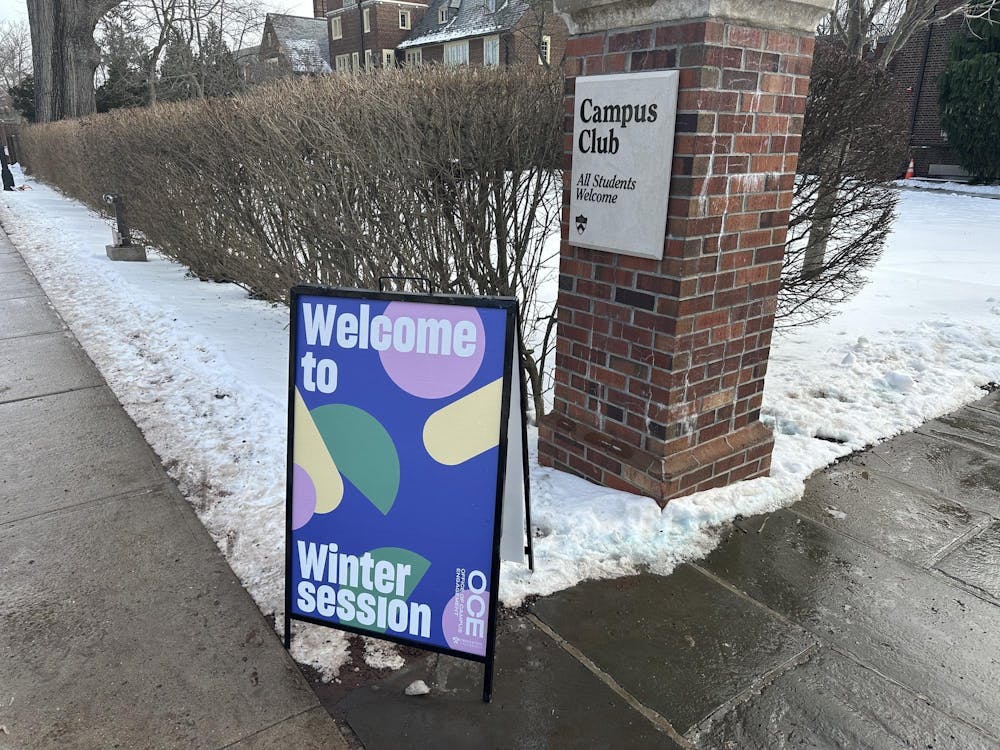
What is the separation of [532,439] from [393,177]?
5.66 feet

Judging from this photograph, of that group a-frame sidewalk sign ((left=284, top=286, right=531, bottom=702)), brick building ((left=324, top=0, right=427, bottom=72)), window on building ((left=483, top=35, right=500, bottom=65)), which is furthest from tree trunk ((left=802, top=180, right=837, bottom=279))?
brick building ((left=324, top=0, right=427, bottom=72))

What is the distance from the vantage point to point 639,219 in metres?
2.91

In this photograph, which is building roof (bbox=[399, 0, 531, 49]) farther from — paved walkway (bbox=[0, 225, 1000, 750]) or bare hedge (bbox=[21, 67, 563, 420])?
paved walkway (bbox=[0, 225, 1000, 750])

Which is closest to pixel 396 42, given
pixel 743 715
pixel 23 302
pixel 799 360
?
pixel 23 302

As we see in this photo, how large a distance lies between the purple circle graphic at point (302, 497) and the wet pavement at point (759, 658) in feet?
1.87

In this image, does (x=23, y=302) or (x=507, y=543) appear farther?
(x=23, y=302)

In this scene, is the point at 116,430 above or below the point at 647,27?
below

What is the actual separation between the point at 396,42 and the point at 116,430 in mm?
50167

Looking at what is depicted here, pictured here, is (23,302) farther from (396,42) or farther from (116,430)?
(396,42)

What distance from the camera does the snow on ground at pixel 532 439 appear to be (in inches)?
117

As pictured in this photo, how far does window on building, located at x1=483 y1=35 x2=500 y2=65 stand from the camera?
3878 cm

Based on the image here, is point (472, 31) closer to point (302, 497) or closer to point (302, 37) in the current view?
point (302, 37)

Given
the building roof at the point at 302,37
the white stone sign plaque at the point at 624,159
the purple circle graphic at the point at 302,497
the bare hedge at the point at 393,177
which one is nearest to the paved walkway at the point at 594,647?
the purple circle graphic at the point at 302,497

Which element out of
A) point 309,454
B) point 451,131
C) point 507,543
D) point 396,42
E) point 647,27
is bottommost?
point 507,543
